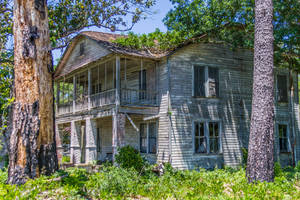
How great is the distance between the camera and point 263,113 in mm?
10305

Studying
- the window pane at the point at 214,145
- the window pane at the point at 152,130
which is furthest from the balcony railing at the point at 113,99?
the window pane at the point at 214,145

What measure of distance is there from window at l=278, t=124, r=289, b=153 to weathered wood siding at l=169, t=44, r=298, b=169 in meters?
0.62

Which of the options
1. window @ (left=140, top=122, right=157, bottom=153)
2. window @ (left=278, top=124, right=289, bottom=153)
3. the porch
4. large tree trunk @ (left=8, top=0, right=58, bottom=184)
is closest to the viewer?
large tree trunk @ (left=8, top=0, right=58, bottom=184)

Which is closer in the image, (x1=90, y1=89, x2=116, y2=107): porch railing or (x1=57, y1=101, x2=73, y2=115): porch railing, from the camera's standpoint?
(x1=90, y1=89, x2=116, y2=107): porch railing

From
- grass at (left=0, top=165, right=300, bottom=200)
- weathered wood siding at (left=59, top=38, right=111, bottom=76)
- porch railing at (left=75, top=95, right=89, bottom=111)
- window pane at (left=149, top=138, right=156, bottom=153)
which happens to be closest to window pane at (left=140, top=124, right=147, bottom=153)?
window pane at (left=149, top=138, right=156, bottom=153)

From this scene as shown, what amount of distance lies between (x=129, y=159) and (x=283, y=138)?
1062 centimetres

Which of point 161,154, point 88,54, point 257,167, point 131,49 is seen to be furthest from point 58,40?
point 257,167

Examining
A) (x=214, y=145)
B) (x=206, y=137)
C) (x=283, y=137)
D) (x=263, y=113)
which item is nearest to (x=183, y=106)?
(x=206, y=137)

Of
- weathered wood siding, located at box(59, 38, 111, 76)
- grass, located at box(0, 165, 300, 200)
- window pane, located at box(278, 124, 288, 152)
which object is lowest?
grass, located at box(0, 165, 300, 200)

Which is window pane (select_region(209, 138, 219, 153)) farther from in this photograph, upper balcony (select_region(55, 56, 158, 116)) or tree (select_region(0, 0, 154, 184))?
tree (select_region(0, 0, 154, 184))

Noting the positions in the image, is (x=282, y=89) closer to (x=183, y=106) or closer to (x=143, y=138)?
(x=183, y=106)

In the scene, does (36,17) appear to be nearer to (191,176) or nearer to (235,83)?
(191,176)

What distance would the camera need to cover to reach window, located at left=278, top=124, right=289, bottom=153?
1919 cm

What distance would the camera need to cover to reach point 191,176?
12703 mm
